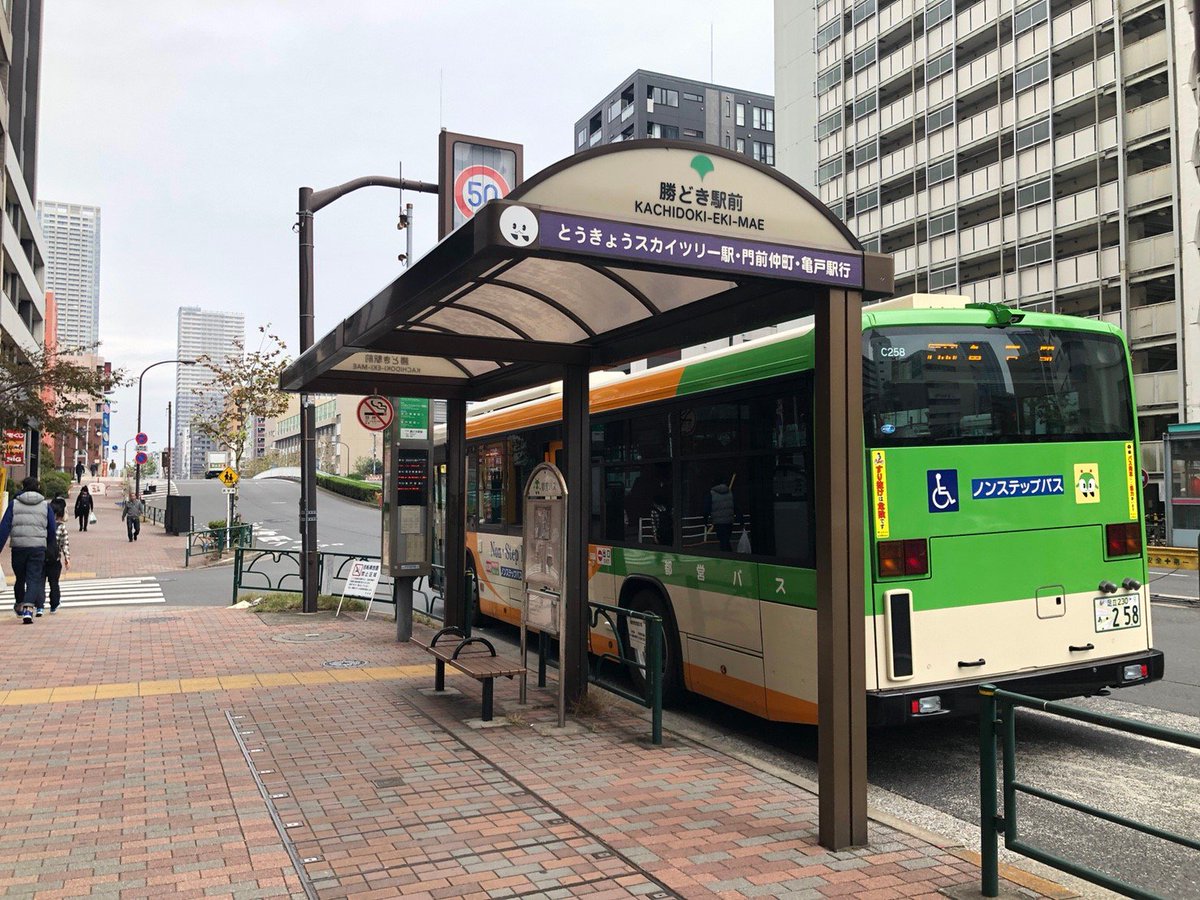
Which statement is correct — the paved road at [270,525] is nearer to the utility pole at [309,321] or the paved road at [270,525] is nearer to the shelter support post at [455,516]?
the utility pole at [309,321]

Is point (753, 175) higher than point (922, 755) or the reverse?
higher

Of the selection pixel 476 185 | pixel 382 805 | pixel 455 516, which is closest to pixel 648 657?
pixel 382 805

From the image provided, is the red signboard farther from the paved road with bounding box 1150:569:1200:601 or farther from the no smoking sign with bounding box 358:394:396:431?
the paved road with bounding box 1150:569:1200:601

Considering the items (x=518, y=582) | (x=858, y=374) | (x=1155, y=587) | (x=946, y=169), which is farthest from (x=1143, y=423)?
(x=858, y=374)

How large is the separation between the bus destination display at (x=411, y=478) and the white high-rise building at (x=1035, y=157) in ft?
90.7

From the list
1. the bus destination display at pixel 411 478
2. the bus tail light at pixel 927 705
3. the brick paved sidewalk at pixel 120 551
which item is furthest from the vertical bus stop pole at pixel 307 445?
the brick paved sidewalk at pixel 120 551

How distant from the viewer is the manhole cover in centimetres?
1198

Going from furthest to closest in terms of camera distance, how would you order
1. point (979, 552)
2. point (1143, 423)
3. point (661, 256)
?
point (1143, 423), point (979, 552), point (661, 256)

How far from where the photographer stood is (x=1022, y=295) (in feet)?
126

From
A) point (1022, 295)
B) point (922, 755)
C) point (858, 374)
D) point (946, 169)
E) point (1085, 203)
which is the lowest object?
point (922, 755)

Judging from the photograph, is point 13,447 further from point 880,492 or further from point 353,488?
point 353,488

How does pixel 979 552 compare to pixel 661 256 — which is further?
pixel 979 552

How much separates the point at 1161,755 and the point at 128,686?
8.59m

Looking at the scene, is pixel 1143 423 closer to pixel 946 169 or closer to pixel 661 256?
pixel 946 169
